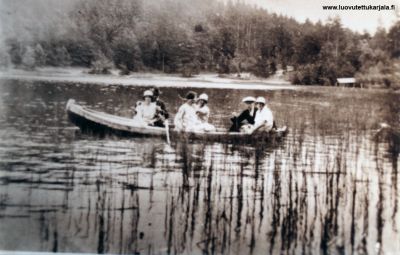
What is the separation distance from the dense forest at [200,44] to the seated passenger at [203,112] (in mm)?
194

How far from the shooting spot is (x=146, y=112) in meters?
3.27

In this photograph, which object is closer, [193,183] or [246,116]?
[193,183]

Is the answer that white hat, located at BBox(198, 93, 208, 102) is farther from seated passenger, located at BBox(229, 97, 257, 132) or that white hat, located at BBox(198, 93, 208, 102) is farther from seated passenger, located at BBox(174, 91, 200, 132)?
Result: seated passenger, located at BBox(229, 97, 257, 132)

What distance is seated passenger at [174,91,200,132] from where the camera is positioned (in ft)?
10.6

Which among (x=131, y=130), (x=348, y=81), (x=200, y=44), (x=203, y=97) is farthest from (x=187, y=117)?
(x=348, y=81)

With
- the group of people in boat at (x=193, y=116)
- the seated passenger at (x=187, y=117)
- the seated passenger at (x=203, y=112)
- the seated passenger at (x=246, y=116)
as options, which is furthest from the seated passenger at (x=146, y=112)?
the seated passenger at (x=246, y=116)

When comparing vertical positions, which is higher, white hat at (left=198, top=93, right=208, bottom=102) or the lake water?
white hat at (left=198, top=93, right=208, bottom=102)

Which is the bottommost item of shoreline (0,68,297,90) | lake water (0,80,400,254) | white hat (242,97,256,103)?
lake water (0,80,400,254)

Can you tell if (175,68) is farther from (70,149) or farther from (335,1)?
(335,1)

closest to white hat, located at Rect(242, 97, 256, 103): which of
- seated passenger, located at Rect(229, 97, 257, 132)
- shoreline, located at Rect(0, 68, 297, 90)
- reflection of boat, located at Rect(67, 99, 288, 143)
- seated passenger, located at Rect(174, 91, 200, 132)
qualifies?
seated passenger, located at Rect(229, 97, 257, 132)

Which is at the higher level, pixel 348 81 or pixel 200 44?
pixel 200 44

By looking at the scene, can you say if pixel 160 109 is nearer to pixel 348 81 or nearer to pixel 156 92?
pixel 156 92

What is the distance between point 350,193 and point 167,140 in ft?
4.02

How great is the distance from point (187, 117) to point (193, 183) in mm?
433
